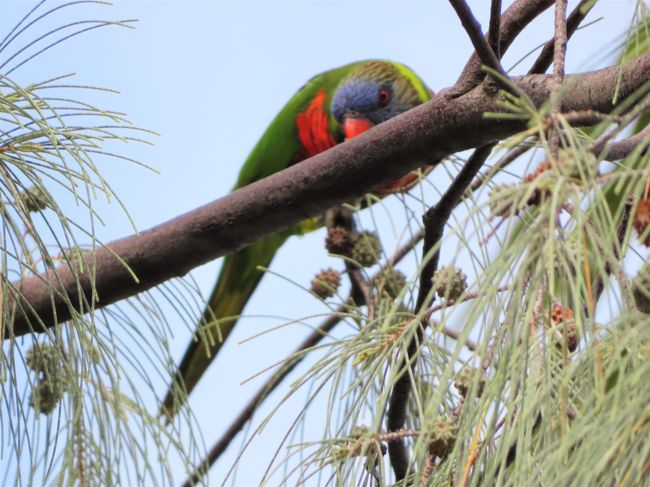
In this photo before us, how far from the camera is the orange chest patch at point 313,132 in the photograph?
9.76ft

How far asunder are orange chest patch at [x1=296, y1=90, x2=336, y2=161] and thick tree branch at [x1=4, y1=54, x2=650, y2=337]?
1.65m

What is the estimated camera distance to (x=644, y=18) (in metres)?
1.05

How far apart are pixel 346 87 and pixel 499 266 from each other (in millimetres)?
2484

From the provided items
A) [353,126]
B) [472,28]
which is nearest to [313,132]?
[353,126]

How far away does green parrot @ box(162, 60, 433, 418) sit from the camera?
284 cm

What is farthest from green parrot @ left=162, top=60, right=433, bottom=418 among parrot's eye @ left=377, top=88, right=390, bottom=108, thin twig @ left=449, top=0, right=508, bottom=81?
thin twig @ left=449, top=0, right=508, bottom=81

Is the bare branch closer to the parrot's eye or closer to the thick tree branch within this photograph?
the thick tree branch

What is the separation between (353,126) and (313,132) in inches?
6.3

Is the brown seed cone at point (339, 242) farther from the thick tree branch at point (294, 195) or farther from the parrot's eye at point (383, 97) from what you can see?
the parrot's eye at point (383, 97)

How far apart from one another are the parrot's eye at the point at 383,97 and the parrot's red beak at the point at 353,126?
8 centimetres

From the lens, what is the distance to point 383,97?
311 cm

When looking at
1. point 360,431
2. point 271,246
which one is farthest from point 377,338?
point 271,246

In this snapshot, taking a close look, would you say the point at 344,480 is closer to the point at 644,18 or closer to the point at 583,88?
the point at 583,88

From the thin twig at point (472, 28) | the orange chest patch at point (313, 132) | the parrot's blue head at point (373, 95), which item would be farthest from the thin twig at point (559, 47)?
the parrot's blue head at point (373, 95)
